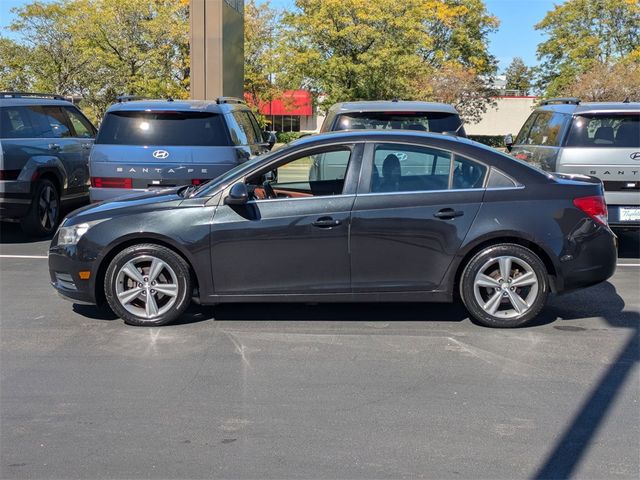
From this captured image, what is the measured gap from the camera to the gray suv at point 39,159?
9688 mm

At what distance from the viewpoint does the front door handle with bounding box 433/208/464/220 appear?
19.6 ft

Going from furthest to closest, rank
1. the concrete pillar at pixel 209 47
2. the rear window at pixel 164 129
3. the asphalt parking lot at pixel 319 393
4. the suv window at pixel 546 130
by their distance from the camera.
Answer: the concrete pillar at pixel 209 47
the suv window at pixel 546 130
the rear window at pixel 164 129
the asphalt parking lot at pixel 319 393

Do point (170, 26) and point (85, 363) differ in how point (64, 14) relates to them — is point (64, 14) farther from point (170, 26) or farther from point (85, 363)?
point (85, 363)

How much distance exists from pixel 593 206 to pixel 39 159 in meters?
7.49

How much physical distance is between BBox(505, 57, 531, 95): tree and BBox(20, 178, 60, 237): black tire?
86596 millimetres

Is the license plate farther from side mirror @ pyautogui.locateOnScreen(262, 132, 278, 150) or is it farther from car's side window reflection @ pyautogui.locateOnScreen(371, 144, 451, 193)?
side mirror @ pyautogui.locateOnScreen(262, 132, 278, 150)

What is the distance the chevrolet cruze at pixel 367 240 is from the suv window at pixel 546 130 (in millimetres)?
3085

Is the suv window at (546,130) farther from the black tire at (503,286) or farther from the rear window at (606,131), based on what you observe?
the black tire at (503,286)

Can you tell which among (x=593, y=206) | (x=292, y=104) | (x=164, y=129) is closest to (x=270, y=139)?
(x=164, y=129)

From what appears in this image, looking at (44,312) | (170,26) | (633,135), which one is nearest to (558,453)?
(44,312)

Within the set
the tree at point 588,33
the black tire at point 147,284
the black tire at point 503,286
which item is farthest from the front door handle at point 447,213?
the tree at point 588,33

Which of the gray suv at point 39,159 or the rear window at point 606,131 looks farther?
the gray suv at point 39,159

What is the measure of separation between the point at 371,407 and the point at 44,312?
3576 millimetres

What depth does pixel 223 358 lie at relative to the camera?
17.6 feet
